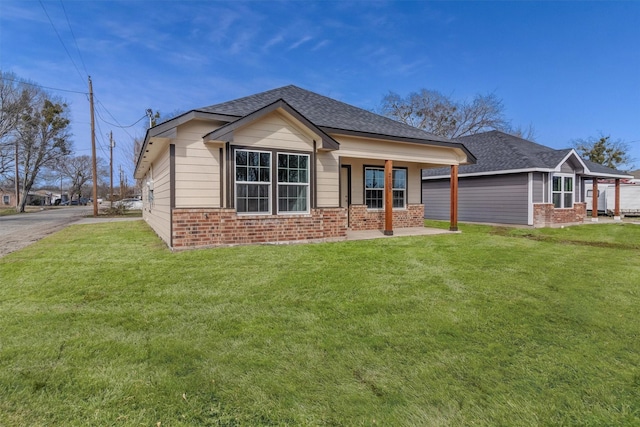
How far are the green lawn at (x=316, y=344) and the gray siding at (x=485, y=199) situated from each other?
32.2 ft

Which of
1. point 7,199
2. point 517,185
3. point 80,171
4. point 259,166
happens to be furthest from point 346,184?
point 7,199

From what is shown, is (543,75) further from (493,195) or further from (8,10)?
(8,10)

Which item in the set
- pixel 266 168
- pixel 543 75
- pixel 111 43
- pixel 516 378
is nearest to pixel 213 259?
pixel 266 168

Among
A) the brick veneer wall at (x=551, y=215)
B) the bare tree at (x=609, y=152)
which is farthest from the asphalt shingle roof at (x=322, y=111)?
A: the bare tree at (x=609, y=152)

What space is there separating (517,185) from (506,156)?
70.0 inches

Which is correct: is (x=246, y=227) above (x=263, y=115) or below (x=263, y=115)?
below

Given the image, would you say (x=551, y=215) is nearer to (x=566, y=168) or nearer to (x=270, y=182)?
(x=566, y=168)

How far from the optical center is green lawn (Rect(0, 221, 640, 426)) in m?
2.09

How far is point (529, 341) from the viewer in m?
3.08

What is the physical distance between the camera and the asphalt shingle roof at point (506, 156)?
14750 mm

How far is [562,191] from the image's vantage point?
620 inches

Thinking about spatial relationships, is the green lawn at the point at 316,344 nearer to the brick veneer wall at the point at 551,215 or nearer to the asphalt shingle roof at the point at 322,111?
the asphalt shingle roof at the point at 322,111

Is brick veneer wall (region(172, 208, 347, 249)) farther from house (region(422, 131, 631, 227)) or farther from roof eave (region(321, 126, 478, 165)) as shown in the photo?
house (region(422, 131, 631, 227))

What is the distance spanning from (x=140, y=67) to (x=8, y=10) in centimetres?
574
